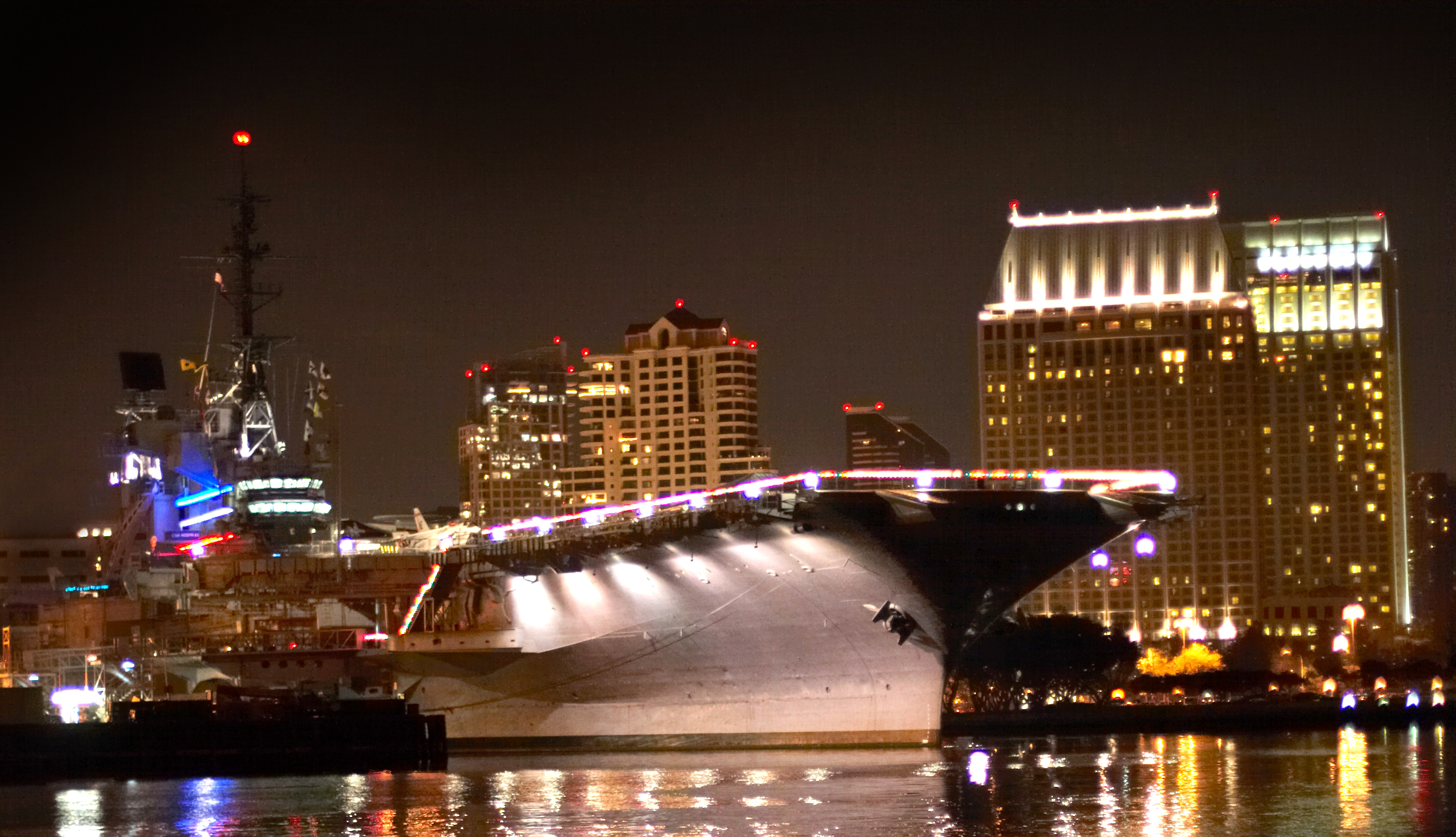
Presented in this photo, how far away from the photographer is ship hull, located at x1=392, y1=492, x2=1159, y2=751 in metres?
49.9

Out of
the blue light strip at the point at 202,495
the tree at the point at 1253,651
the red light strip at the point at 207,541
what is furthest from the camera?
the tree at the point at 1253,651

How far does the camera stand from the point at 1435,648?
Result: 130500 millimetres

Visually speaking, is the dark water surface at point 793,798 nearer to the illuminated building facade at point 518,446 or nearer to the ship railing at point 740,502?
the ship railing at point 740,502

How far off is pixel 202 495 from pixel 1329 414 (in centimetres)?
8646

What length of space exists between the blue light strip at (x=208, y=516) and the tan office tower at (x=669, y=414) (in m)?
80.0

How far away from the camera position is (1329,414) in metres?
138

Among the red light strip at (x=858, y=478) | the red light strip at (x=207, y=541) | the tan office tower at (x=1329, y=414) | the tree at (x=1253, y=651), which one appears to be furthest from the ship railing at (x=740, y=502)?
the tan office tower at (x=1329, y=414)

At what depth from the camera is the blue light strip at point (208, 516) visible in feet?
232

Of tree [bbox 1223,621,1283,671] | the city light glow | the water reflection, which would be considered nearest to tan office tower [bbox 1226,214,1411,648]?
tree [bbox 1223,621,1283,671]

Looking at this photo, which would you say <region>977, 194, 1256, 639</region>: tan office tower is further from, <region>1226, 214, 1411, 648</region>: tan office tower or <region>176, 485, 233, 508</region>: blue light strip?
<region>176, 485, 233, 508</region>: blue light strip

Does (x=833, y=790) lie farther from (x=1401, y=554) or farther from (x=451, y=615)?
(x=1401, y=554)

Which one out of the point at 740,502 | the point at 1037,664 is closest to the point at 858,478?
the point at 740,502

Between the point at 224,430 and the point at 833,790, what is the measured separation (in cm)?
3663

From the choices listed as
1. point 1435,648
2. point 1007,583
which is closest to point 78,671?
point 1007,583
